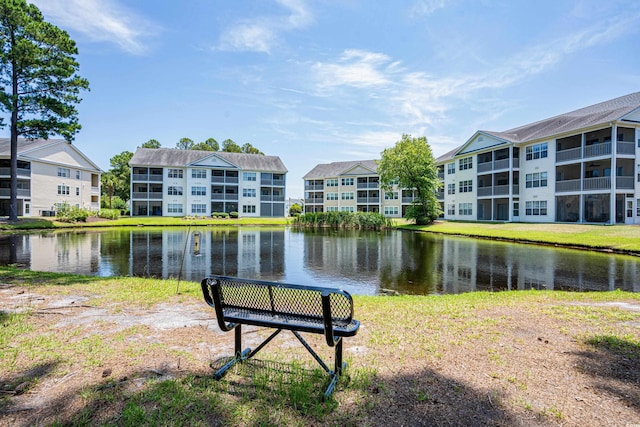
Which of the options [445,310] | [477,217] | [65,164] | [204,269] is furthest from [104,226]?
[477,217]

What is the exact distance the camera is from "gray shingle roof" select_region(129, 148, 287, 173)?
60.2 meters

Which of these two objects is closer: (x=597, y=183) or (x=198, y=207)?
(x=597, y=183)

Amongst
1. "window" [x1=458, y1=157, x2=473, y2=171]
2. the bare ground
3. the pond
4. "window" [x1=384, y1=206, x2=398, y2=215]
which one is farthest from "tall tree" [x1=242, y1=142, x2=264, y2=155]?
the bare ground

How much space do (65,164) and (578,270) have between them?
61.0 m

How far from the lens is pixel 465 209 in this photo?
49594mm

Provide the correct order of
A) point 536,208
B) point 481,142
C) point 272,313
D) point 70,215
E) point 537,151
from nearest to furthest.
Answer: point 272,313 < point 536,208 < point 537,151 < point 70,215 < point 481,142

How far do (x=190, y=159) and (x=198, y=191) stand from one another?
6.28 m

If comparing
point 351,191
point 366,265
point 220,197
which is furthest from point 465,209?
point 220,197

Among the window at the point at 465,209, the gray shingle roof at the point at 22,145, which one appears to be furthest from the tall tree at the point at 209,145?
the window at the point at 465,209

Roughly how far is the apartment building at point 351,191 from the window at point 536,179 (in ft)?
88.4

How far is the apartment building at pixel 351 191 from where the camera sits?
229 feet

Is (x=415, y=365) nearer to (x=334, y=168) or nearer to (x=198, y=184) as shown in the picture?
(x=198, y=184)

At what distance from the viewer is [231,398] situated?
335 cm

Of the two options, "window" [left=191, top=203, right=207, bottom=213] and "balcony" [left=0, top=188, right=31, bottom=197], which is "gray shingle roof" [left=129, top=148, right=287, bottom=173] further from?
"balcony" [left=0, top=188, right=31, bottom=197]
